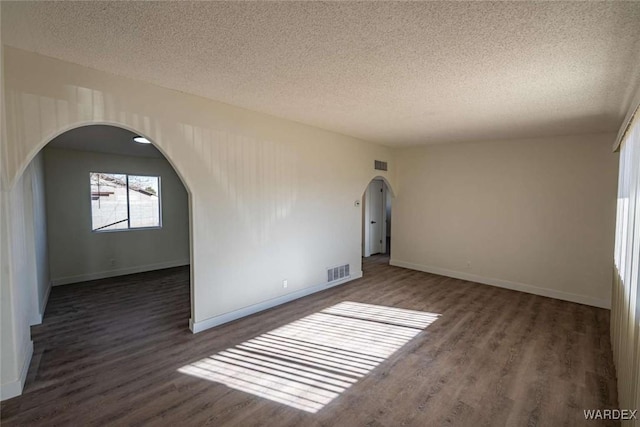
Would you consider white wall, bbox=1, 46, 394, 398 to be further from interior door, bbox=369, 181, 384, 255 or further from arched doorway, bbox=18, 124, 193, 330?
interior door, bbox=369, 181, 384, 255

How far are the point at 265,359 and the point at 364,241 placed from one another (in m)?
5.57

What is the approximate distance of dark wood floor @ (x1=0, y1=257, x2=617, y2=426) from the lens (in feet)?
7.48

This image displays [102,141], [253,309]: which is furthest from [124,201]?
[253,309]

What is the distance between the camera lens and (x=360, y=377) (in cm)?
276

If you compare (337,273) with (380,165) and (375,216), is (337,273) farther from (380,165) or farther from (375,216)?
(375,216)

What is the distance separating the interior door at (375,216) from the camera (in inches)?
336

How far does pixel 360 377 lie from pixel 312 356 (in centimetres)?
57

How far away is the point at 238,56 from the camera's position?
2.41m

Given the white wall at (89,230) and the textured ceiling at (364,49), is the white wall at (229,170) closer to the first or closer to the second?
the textured ceiling at (364,49)

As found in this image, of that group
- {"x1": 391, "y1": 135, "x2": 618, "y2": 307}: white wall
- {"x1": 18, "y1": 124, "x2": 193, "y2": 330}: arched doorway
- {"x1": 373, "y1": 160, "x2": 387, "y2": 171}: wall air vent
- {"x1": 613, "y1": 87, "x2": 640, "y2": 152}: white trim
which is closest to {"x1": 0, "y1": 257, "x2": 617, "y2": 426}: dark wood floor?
{"x1": 391, "y1": 135, "x2": 618, "y2": 307}: white wall

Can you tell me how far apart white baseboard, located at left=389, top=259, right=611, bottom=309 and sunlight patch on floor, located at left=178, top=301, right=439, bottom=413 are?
7.27 ft

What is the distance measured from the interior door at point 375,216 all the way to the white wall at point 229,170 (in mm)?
2680

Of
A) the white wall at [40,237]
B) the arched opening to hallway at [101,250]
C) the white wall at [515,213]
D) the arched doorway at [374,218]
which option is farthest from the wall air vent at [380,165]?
the white wall at [40,237]

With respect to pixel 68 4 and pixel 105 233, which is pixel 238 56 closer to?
pixel 68 4
